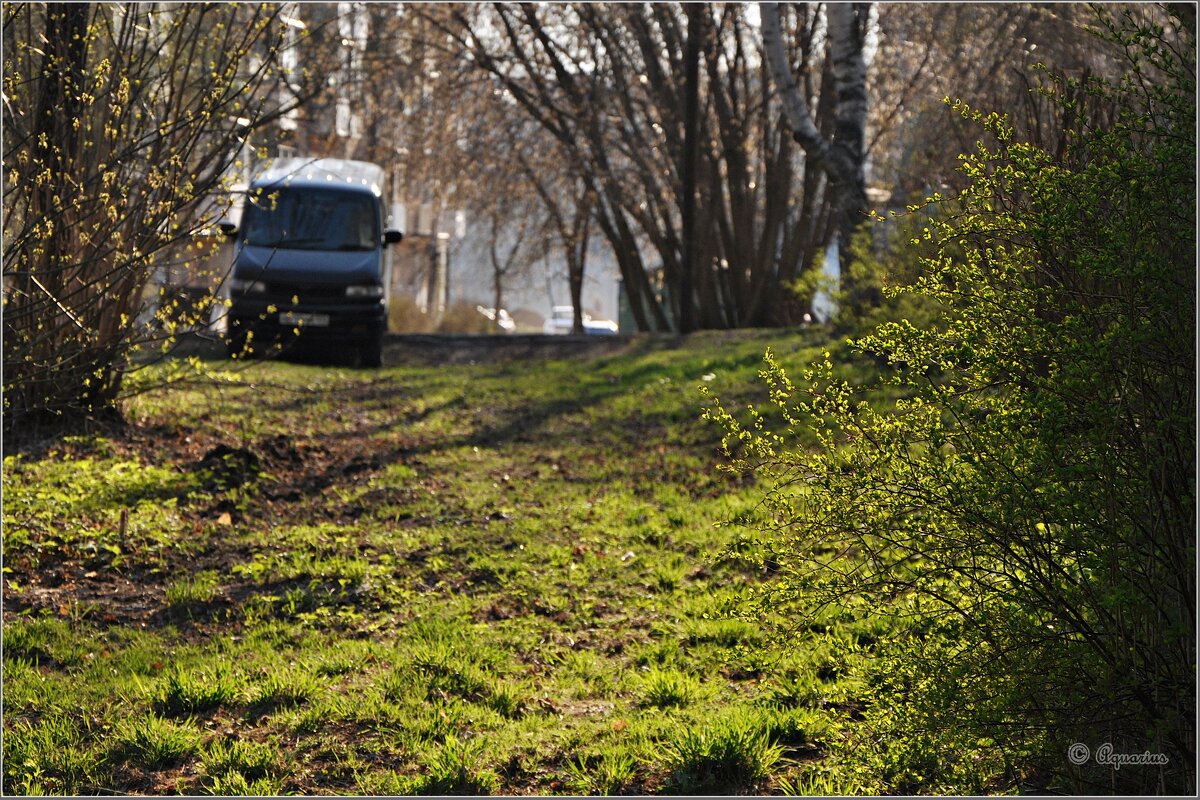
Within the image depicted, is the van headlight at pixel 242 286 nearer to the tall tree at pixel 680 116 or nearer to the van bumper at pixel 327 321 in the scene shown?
the van bumper at pixel 327 321

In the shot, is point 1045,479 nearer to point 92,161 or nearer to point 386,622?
point 386,622

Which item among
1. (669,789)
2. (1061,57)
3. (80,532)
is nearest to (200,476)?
(80,532)

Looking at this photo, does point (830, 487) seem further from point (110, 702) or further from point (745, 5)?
point (745, 5)

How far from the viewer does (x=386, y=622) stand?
19.5 ft

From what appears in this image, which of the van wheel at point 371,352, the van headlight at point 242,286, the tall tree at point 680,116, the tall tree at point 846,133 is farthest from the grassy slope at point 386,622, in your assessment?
the tall tree at point 680,116

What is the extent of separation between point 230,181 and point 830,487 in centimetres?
507

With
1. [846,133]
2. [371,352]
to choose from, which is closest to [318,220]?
[371,352]

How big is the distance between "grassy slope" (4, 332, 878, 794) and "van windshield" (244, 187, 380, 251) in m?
5.82

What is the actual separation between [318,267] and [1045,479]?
1361 cm

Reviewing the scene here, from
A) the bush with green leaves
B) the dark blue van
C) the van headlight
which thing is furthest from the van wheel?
the bush with green leaves

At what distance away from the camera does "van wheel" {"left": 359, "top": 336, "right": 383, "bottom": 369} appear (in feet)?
53.0

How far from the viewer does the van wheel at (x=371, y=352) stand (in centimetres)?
1614

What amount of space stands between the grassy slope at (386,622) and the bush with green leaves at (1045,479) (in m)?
0.55

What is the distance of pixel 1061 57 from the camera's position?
1709 cm
